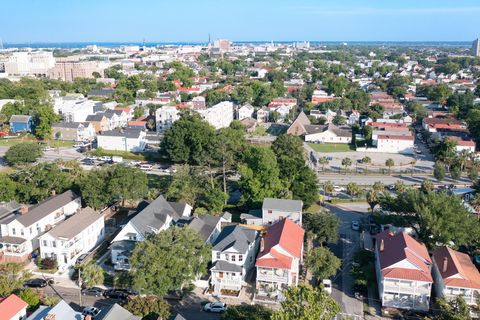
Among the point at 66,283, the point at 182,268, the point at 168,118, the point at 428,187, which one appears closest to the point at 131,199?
the point at 66,283

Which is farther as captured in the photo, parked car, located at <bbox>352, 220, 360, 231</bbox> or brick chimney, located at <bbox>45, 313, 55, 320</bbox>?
parked car, located at <bbox>352, 220, 360, 231</bbox>

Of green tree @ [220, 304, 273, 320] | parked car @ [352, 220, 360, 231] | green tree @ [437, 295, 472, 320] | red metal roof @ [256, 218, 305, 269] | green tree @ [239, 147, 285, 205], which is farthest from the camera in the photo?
green tree @ [239, 147, 285, 205]

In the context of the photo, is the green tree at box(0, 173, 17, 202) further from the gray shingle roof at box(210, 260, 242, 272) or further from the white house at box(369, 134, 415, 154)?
the white house at box(369, 134, 415, 154)

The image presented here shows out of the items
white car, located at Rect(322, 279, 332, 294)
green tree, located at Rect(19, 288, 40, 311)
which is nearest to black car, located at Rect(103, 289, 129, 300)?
green tree, located at Rect(19, 288, 40, 311)

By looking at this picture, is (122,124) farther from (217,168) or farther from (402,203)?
(402,203)

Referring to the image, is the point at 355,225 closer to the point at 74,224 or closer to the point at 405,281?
the point at 405,281

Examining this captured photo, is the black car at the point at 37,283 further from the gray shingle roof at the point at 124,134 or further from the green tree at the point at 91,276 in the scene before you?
the gray shingle roof at the point at 124,134
